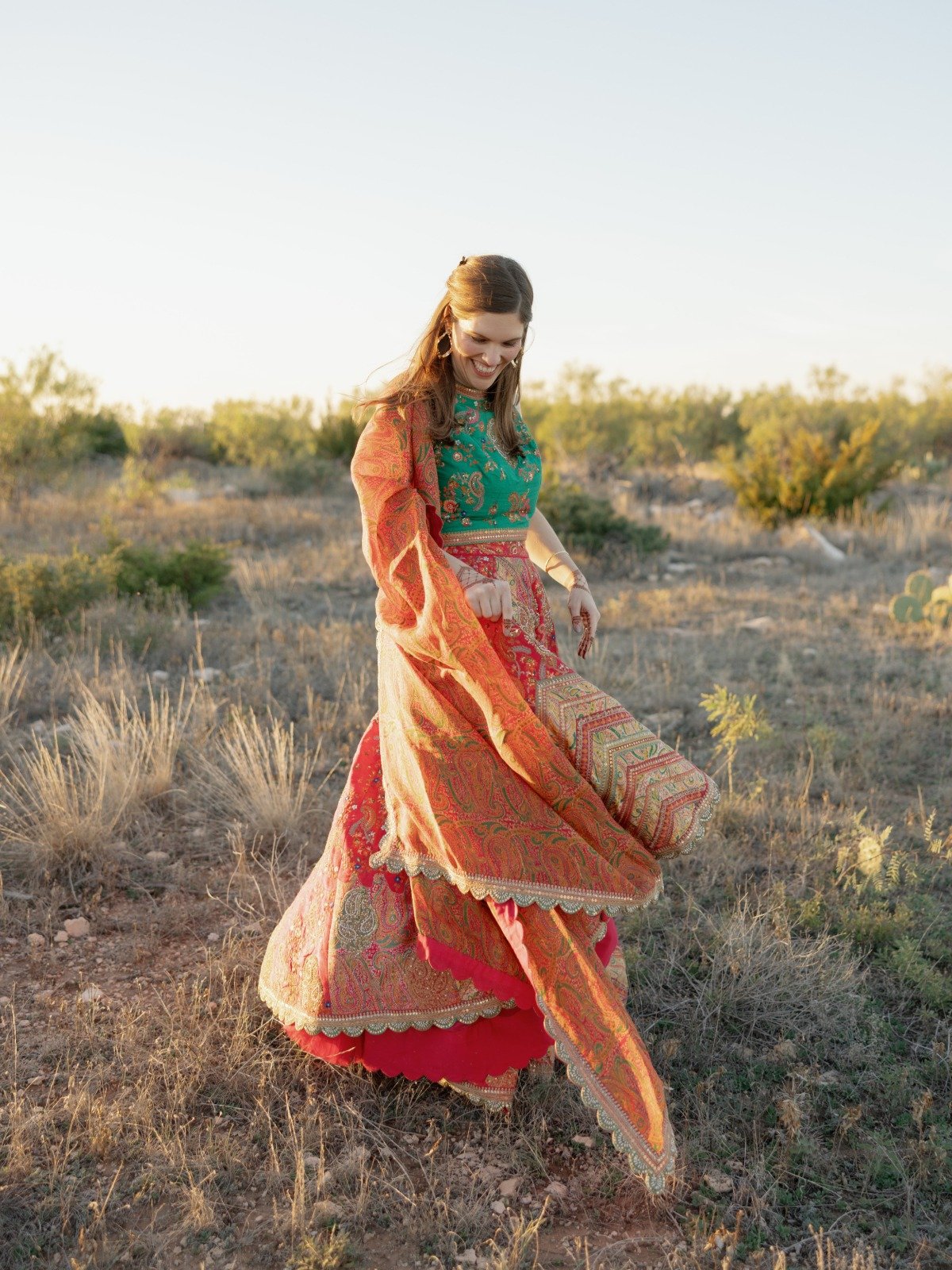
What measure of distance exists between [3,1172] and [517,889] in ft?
4.16

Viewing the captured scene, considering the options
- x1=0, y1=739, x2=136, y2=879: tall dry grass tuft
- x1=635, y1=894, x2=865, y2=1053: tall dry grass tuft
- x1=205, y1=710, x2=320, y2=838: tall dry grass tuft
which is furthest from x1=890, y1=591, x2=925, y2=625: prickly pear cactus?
x1=0, y1=739, x2=136, y2=879: tall dry grass tuft

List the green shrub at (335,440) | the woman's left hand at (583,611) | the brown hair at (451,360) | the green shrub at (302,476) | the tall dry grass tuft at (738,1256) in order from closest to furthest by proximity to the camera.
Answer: the tall dry grass tuft at (738,1256) < the brown hair at (451,360) < the woman's left hand at (583,611) < the green shrub at (302,476) < the green shrub at (335,440)

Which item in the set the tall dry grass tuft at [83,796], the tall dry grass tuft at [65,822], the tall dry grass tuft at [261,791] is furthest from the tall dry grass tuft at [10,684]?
the tall dry grass tuft at [261,791]

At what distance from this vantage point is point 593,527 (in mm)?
9961

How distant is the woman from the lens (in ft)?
7.04

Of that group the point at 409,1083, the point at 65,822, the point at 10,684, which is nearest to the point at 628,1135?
the point at 409,1083

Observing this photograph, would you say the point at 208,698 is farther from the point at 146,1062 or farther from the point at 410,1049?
the point at 410,1049

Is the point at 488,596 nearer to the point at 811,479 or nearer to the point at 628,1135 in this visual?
the point at 628,1135

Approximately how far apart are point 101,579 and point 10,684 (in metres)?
2.04

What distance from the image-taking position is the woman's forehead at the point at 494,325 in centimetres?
228

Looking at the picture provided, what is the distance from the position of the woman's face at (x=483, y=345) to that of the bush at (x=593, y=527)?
24.0 feet

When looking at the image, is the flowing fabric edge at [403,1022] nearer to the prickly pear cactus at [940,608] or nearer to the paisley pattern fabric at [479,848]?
the paisley pattern fabric at [479,848]

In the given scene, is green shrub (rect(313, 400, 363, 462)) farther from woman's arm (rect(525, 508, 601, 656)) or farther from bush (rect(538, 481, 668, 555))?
woman's arm (rect(525, 508, 601, 656))

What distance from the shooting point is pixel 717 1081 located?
257 centimetres
